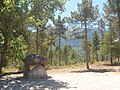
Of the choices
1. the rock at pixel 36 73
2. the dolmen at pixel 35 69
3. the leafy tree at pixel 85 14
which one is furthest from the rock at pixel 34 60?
the leafy tree at pixel 85 14

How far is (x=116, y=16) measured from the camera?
4253cm

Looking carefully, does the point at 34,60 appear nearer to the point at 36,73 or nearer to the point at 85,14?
the point at 36,73

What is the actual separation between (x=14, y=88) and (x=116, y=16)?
2656 cm

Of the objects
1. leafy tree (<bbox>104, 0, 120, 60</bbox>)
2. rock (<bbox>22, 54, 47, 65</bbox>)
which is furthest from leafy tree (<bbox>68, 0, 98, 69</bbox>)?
rock (<bbox>22, 54, 47, 65</bbox>)

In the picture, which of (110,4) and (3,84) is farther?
(110,4)

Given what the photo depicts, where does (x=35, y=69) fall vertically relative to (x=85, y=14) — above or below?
below

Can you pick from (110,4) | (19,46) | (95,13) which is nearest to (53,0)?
(19,46)

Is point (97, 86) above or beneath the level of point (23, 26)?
beneath

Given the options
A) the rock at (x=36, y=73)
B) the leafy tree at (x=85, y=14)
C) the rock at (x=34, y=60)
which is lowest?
the rock at (x=36, y=73)

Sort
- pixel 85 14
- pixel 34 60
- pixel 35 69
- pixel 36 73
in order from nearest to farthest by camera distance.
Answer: pixel 36 73 < pixel 35 69 < pixel 34 60 < pixel 85 14

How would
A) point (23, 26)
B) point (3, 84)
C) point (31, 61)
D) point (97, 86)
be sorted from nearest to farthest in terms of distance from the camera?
point (97, 86) < point (3, 84) < point (23, 26) < point (31, 61)

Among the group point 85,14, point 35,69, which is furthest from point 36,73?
point 85,14

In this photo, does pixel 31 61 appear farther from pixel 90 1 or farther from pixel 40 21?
pixel 90 1

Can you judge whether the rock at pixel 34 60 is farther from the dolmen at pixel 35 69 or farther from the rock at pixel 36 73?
the rock at pixel 36 73
